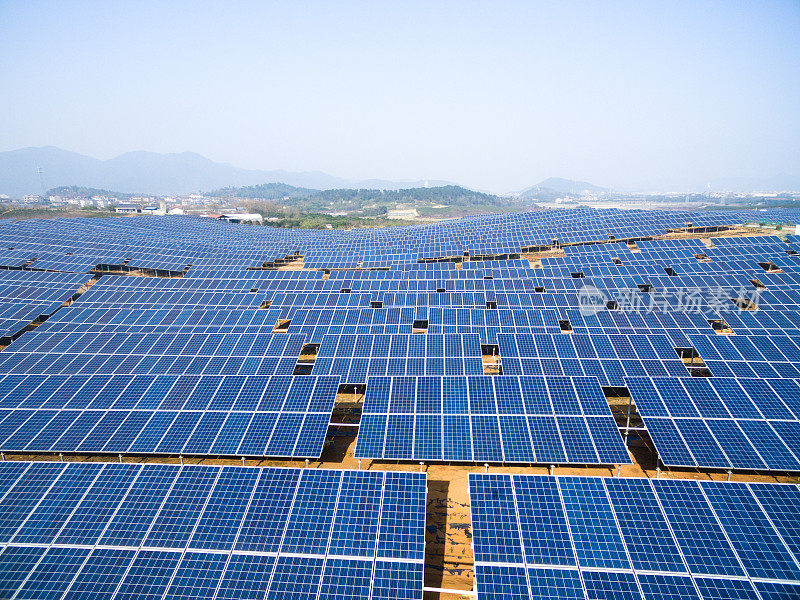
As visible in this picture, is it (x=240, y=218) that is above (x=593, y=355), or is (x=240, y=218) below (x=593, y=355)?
below

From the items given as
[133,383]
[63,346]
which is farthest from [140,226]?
[133,383]

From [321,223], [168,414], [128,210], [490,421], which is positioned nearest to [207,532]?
[168,414]

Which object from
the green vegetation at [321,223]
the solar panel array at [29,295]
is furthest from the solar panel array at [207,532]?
the green vegetation at [321,223]

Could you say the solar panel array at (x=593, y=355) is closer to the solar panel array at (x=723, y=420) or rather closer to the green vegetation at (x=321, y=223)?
the solar panel array at (x=723, y=420)

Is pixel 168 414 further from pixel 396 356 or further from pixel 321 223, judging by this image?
pixel 321 223

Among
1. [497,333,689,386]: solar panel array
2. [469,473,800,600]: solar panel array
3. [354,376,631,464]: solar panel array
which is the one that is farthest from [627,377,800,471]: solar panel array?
[469,473,800,600]: solar panel array

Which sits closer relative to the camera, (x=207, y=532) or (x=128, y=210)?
(x=207, y=532)

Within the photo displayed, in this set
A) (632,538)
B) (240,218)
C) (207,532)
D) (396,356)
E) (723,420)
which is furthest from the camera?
(240,218)

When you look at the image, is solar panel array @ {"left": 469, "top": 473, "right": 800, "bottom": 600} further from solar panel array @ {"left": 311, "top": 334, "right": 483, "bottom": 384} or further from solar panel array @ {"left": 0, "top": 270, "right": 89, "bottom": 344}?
solar panel array @ {"left": 0, "top": 270, "right": 89, "bottom": 344}
